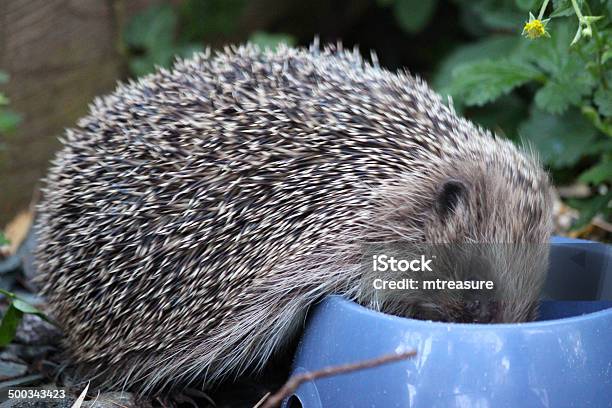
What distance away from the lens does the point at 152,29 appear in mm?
7293

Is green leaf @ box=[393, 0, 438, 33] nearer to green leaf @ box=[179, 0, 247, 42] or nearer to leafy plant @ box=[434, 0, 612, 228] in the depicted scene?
green leaf @ box=[179, 0, 247, 42]

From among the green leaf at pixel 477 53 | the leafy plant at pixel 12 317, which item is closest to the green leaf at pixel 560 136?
the green leaf at pixel 477 53

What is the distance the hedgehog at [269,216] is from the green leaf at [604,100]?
494 millimetres

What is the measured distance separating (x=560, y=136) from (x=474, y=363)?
250 centimetres

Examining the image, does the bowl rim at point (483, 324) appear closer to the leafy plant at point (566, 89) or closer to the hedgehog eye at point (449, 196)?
the hedgehog eye at point (449, 196)

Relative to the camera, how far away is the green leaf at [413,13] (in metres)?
7.76

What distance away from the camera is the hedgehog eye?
399cm

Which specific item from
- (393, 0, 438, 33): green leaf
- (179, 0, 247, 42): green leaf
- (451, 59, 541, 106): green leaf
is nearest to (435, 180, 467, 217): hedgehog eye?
(451, 59, 541, 106): green leaf

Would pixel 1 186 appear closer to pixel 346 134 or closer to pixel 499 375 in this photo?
pixel 346 134

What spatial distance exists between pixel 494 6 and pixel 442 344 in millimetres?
4094

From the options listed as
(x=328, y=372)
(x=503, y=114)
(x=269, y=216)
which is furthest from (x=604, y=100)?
(x=328, y=372)

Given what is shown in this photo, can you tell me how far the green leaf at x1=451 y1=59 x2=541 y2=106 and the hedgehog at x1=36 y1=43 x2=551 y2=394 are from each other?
73cm

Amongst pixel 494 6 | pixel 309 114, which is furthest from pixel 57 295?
pixel 494 6

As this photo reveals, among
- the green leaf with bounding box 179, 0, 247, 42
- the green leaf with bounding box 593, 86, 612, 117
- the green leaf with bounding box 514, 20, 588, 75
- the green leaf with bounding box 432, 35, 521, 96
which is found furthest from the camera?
the green leaf with bounding box 179, 0, 247, 42
